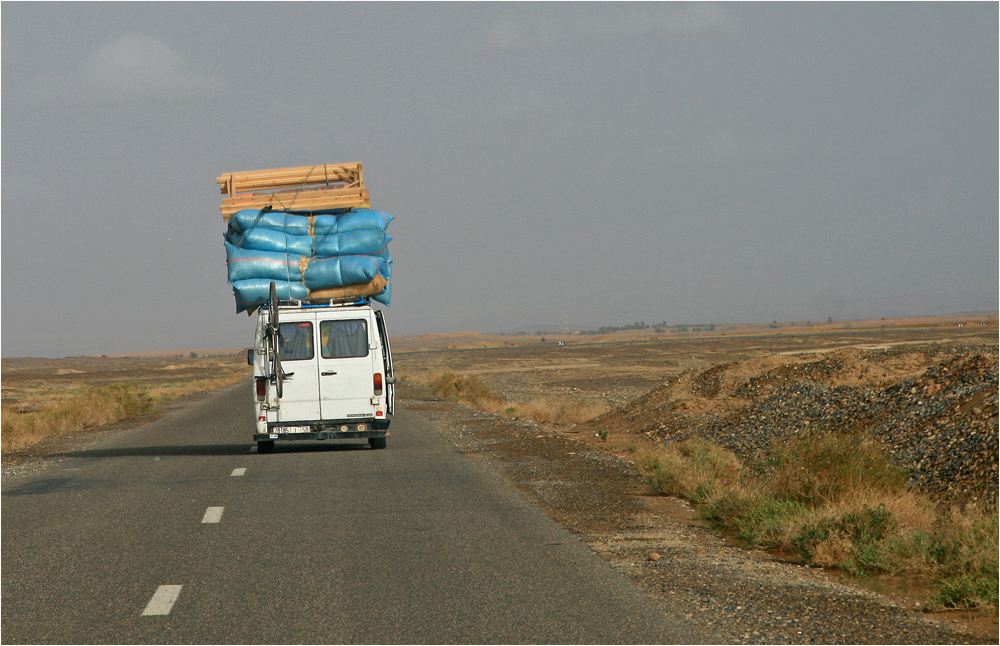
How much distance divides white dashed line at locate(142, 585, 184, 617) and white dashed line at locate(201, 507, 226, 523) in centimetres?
299

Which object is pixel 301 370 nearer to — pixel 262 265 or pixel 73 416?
pixel 262 265

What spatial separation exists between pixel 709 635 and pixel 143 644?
132 inches

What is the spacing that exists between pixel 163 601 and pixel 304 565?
1.35 meters

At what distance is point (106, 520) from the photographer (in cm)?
1048

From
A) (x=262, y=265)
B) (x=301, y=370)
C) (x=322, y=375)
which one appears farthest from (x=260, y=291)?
(x=322, y=375)

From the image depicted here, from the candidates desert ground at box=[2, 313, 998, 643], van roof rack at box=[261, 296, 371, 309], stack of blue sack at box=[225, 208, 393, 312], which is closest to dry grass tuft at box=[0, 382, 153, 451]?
desert ground at box=[2, 313, 998, 643]

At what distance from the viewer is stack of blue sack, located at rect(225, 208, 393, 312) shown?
17.3 m

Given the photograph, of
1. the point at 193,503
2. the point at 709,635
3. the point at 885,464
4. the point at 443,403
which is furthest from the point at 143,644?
the point at 443,403

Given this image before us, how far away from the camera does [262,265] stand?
17344mm

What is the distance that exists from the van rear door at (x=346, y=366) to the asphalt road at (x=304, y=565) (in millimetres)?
2636

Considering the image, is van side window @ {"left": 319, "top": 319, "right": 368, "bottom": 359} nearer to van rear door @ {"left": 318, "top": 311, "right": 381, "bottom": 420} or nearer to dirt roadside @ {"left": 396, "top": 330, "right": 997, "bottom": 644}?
van rear door @ {"left": 318, "top": 311, "right": 381, "bottom": 420}

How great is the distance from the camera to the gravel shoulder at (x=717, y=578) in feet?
20.5

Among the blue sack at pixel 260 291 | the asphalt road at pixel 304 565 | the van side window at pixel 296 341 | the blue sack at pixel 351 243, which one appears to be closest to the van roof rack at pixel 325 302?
the blue sack at pixel 260 291

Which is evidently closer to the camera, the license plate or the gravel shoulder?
the gravel shoulder
